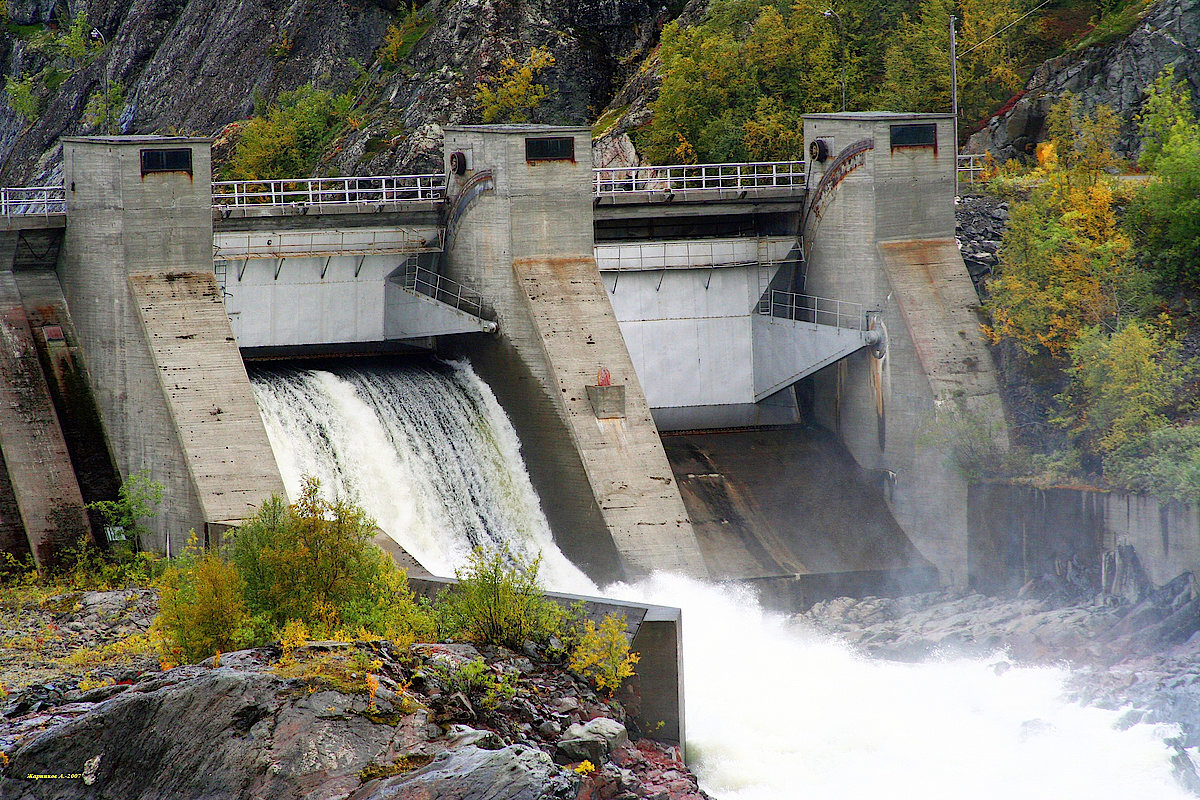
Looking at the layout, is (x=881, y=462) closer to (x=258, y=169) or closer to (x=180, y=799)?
(x=180, y=799)

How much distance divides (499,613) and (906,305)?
15.3 meters

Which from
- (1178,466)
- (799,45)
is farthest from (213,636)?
(799,45)

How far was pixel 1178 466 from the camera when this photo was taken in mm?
24578

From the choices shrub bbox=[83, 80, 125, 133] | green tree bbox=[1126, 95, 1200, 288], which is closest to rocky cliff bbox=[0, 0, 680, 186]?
shrub bbox=[83, 80, 125, 133]

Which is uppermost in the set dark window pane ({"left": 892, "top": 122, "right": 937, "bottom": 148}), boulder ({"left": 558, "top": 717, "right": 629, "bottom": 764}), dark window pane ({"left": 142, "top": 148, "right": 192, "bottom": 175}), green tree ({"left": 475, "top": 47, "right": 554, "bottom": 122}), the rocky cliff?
the rocky cliff

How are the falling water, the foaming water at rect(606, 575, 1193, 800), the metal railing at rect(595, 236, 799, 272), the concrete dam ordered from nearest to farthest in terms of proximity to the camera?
the foaming water at rect(606, 575, 1193, 800) → the falling water → the concrete dam → the metal railing at rect(595, 236, 799, 272)

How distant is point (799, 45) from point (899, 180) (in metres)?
9.93

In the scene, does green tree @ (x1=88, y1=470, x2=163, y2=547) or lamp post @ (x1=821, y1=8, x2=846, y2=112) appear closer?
green tree @ (x1=88, y1=470, x2=163, y2=547)

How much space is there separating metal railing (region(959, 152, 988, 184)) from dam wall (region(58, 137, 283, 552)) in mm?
19122

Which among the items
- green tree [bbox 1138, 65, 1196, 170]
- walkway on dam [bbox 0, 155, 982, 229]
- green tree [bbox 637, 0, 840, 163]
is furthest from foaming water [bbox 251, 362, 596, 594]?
green tree [bbox 1138, 65, 1196, 170]

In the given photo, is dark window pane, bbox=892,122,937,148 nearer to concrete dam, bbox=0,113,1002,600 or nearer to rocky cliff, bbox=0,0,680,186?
concrete dam, bbox=0,113,1002,600

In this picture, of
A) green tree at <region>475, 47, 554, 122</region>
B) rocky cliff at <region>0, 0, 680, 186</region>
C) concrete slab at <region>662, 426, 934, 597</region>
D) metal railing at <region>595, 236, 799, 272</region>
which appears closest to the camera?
concrete slab at <region>662, 426, 934, 597</region>

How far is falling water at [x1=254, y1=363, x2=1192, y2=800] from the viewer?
19828mm

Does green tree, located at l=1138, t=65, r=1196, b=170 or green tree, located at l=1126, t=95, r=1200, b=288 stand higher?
green tree, located at l=1138, t=65, r=1196, b=170
